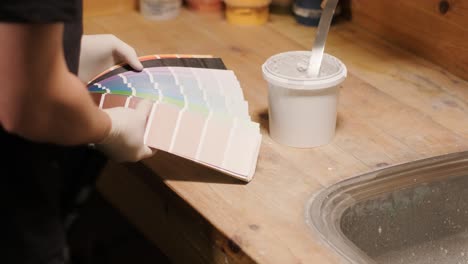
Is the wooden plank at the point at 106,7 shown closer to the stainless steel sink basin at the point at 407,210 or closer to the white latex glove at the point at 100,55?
the white latex glove at the point at 100,55

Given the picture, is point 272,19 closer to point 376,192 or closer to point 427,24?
point 427,24

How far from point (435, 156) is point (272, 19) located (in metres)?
0.57

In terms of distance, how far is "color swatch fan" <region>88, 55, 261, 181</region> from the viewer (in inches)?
35.5

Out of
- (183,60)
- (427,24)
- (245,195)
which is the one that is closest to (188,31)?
(183,60)

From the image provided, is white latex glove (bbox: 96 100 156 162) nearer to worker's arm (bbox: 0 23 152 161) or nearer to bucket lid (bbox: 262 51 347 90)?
worker's arm (bbox: 0 23 152 161)

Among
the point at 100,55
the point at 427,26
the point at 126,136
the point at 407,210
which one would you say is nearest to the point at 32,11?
the point at 126,136

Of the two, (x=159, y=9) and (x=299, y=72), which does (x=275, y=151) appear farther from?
(x=159, y=9)

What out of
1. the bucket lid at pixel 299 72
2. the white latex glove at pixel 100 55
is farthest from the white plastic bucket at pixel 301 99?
the white latex glove at pixel 100 55

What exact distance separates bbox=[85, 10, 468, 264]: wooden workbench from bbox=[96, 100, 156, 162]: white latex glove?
7cm

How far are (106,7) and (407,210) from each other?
0.81m

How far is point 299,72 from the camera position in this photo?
96 centimetres

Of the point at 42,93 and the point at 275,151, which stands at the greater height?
the point at 42,93

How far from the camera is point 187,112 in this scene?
36.3 inches

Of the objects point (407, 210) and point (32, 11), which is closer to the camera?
point (32, 11)
